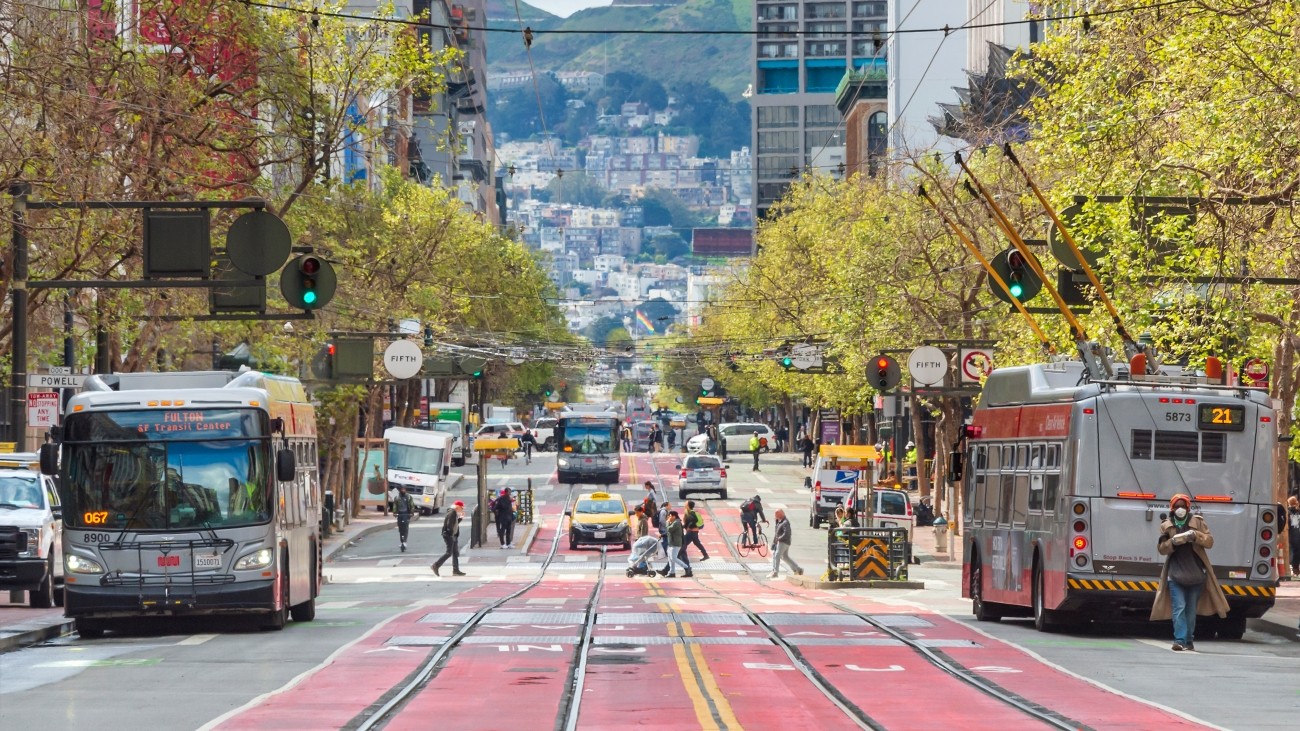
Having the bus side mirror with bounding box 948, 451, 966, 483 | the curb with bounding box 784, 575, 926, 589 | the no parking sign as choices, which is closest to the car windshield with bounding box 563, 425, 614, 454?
the no parking sign

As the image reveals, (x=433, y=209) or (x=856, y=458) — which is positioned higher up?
(x=433, y=209)

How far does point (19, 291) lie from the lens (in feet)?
84.2

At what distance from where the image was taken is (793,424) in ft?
398

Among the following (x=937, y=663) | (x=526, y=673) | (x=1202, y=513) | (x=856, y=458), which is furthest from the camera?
(x=856, y=458)

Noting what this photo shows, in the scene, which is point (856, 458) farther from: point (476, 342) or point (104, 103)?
point (104, 103)

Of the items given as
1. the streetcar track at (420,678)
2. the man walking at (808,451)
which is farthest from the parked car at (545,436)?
the streetcar track at (420,678)

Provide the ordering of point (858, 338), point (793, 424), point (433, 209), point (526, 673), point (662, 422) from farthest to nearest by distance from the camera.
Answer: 1. point (662, 422)
2. point (793, 424)
3. point (433, 209)
4. point (858, 338)
5. point (526, 673)

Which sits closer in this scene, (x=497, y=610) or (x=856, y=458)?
(x=497, y=610)

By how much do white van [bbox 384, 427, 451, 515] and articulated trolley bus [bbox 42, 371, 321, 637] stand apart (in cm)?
5028

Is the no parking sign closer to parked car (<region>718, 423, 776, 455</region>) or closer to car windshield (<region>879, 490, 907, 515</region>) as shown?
car windshield (<region>879, 490, 907, 515</region>)

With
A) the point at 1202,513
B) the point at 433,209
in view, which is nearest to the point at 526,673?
the point at 1202,513

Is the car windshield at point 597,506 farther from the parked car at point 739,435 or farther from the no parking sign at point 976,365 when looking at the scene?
the parked car at point 739,435

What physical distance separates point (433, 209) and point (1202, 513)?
58.3m

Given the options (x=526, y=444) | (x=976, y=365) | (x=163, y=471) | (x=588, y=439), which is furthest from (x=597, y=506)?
(x=526, y=444)
